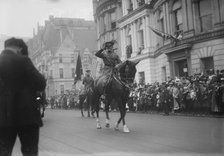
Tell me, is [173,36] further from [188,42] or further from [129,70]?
[129,70]

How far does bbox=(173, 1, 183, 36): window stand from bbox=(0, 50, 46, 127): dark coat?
899 inches

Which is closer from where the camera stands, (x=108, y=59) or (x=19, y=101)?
(x=19, y=101)

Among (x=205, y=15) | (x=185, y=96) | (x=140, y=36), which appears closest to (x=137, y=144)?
(x=185, y=96)

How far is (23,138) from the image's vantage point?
4258mm

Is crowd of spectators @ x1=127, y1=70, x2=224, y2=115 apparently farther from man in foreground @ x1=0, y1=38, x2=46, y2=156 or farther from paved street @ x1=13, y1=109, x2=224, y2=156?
man in foreground @ x1=0, y1=38, x2=46, y2=156

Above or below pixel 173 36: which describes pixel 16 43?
below

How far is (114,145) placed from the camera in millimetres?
7766

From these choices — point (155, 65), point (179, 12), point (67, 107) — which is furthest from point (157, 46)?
point (67, 107)

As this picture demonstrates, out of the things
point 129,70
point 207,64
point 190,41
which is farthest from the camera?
point 190,41

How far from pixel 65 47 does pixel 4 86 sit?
55.9 metres

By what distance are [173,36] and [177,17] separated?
2.03 metres

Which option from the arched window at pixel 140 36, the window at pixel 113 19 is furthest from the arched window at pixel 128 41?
the window at pixel 113 19

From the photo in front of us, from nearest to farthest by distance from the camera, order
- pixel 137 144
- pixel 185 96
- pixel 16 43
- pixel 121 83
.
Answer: pixel 16 43, pixel 137 144, pixel 121 83, pixel 185 96

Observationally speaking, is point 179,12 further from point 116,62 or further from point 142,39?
point 116,62
